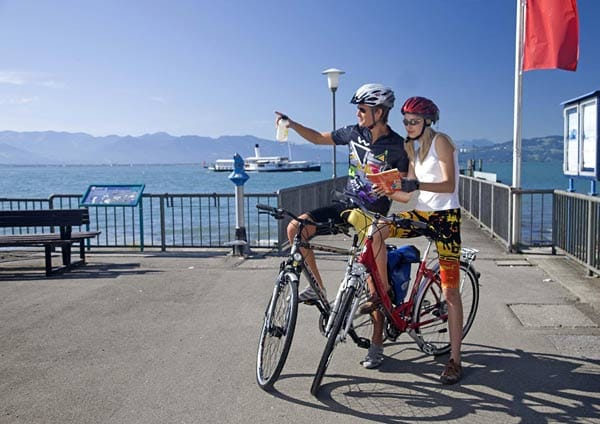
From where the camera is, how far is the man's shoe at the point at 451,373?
4539 mm

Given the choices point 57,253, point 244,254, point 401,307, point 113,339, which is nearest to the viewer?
point 401,307

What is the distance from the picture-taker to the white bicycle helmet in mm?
4762

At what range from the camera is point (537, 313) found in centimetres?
644

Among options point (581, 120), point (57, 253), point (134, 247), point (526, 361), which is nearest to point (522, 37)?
point (581, 120)

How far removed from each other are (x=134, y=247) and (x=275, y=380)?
313 inches

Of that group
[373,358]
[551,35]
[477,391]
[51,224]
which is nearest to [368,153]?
[373,358]

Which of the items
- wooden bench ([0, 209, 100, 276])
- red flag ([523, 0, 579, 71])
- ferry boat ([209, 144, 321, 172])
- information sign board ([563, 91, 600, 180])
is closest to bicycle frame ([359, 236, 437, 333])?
information sign board ([563, 91, 600, 180])

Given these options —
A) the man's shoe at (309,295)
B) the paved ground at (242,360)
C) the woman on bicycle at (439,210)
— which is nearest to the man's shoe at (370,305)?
the woman on bicycle at (439,210)

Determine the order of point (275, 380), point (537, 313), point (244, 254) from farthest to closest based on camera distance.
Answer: point (244, 254) < point (537, 313) < point (275, 380)

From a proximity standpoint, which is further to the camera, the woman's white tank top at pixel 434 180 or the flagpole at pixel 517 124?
the flagpole at pixel 517 124

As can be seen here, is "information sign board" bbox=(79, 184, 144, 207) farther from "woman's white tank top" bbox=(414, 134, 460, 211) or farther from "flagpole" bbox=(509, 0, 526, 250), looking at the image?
"woman's white tank top" bbox=(414, 134, 460, 211)

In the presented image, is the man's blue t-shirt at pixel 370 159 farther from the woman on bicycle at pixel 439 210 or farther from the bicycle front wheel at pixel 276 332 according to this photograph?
the bicycle front wheel at pixel 276 332

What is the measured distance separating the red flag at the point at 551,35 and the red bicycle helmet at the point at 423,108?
6.42 m

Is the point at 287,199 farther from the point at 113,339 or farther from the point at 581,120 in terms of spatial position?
the point at 113,339
